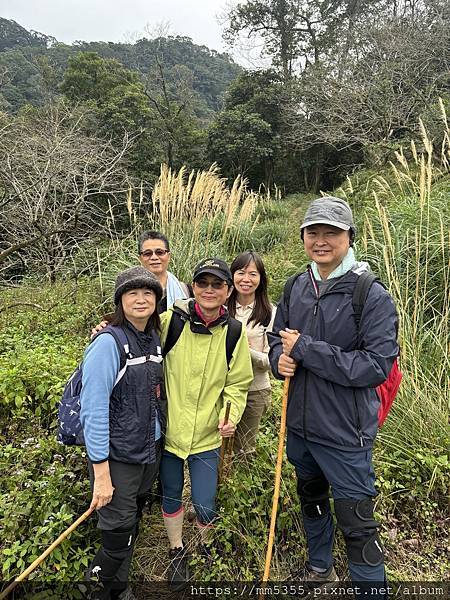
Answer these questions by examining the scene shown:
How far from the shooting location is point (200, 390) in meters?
1.97

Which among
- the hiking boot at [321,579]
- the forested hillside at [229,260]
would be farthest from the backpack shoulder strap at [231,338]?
the hiking boot at [321,579]

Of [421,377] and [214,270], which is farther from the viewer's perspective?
[421,377]

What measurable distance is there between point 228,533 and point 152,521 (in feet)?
1.66

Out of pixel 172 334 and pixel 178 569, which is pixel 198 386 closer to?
pixel 172 334

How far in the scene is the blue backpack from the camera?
1775mm

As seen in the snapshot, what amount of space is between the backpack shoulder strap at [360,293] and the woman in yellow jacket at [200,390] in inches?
24.3

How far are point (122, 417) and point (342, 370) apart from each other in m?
0.97

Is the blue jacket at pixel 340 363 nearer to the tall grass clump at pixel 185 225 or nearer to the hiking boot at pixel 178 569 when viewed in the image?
the hiking boot at pixel 178 569

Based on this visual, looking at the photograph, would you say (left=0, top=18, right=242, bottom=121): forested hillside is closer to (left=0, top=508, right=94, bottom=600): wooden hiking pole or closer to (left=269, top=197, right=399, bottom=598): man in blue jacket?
(left=269, top=197, right=399, bottom=598): man in blue jacket

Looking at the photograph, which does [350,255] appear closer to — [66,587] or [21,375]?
[66,587]

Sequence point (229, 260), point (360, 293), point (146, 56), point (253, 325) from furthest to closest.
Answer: point (146, 56) → point (229, 260) → point (253, 325) → point (360, 293)

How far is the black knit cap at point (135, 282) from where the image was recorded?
1.85m

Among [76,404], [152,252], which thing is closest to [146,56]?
[152,252]

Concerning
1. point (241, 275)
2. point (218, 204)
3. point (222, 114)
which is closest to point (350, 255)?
point (241, 275)
